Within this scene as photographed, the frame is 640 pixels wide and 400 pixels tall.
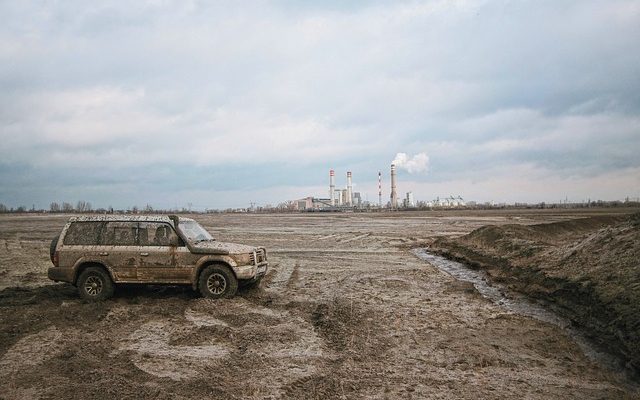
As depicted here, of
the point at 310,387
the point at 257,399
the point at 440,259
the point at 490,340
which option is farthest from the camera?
the point at 440,259

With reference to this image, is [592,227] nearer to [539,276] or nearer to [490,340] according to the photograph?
[539,276]

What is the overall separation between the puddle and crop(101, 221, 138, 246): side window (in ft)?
30.1

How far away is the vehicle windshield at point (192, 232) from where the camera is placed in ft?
35.7

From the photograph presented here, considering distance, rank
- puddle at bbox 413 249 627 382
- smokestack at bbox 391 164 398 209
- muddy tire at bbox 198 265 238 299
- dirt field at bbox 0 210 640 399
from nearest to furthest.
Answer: dirt field at bbox 0 210 640 399
puddle at bbox 413 249 627 382
muddy tire at bbox 198 265 238 299
smokestack at bbox 391 164 398 209

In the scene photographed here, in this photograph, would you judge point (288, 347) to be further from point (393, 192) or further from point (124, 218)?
point (393, 192)

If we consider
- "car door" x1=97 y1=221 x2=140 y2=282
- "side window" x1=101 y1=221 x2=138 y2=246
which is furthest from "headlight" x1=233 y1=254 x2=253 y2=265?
"side window" x1=101 y1=221 x2=138 y2=246

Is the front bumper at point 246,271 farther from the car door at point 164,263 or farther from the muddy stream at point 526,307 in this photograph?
the muddy stream at point 526,307

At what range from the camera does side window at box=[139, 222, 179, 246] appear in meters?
10.5

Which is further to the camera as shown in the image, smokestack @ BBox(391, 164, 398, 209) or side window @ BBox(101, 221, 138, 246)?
smokestack @ BBox(391, 164, 398, 209)

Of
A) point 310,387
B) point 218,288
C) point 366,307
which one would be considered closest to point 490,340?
point 366,307

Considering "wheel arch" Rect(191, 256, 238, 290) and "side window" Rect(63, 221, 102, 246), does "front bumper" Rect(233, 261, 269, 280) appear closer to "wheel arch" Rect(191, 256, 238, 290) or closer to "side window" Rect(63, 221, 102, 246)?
"wheel arch" Rect(191, 256, 238, 290)

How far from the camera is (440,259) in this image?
65.2 ft

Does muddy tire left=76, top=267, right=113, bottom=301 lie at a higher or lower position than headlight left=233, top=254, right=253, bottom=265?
lower

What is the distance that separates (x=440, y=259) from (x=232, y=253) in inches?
480
